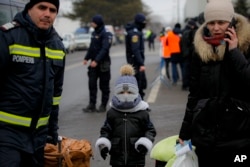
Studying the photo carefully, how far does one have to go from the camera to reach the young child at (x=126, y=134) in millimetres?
4852

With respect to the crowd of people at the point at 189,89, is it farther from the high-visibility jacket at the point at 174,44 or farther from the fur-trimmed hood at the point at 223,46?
the high-visibility jacket at the point at 174,44

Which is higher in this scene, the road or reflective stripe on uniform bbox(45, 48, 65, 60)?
reflective stripe on uniform bbox(45, 48, 65, 60)

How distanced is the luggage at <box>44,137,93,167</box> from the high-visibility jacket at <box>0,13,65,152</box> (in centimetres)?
34

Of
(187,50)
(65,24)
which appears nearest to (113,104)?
(187,50)

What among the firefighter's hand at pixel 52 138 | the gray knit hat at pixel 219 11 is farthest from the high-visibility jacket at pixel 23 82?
the gray knit hat at pixel 219 11

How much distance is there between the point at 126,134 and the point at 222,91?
1.68 m

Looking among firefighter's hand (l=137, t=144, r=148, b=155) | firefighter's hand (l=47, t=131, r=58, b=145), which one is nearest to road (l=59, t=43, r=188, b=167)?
firefighter's hand (l=137, t=144, r=148, b=155)

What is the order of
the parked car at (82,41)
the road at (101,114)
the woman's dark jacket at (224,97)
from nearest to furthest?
the woman's dark jacket at (224,97), the road at (101,114), the parked car at (82,41)

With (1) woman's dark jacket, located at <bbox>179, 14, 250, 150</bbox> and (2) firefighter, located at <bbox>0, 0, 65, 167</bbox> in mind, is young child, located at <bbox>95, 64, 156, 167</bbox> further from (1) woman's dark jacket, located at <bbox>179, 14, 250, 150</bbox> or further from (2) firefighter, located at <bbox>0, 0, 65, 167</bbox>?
(1) woman's dark jacket, located at <bbox>179, 14, 250, 150</bbox>

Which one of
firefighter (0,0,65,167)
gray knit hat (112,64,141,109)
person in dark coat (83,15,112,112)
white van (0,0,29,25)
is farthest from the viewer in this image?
person in dark coat (83,15,112,112)

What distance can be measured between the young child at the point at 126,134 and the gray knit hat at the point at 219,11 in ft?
5.27

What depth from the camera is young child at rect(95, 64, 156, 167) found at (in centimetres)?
485

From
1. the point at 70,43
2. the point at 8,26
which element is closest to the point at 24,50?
the point at 8,26

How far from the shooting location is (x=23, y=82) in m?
3.61
